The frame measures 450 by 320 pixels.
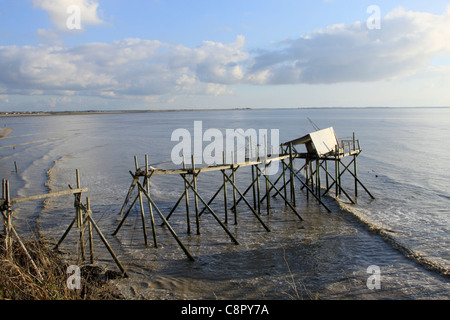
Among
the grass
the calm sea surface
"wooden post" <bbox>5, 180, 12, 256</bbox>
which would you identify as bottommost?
the calm sea surface

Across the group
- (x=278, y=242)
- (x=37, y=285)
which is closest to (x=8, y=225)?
(x=37, y=285)

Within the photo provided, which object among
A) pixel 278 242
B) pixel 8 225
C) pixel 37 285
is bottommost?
pixel 278 242

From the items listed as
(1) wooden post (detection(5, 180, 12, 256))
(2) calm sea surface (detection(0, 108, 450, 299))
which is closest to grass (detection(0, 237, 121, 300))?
(1) wooden post (detection(5, 180, 12, 256))

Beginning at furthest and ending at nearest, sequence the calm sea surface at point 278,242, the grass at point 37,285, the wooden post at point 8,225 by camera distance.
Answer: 1. the calm sea surface at point 278,242
2. the wooden post at point 8,225
3. the grass at point 37,285

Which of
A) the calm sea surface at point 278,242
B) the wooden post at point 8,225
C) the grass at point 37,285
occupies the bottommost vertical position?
the calm sea surface at point 278,242

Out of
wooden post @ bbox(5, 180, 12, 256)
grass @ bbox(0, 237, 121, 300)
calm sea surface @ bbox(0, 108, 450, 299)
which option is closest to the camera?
grass @ bbox(0, 237, 121, 300)

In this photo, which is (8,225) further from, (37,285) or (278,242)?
(278,242)

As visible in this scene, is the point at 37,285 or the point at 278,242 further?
the point at 278,242

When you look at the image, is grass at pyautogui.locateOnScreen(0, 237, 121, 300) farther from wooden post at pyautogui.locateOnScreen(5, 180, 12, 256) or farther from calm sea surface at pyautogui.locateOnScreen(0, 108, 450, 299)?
calm sea surface at pyautogui.locateOnScreen(0, 108, 450, 299)

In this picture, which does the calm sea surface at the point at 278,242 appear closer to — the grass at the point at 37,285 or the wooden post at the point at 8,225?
the grass at the point at 37,285

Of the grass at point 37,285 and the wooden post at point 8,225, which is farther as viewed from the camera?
the wooden post at point 8,225

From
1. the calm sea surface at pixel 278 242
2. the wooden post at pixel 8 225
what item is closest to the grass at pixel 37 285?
the wooden post at pixel 8 225

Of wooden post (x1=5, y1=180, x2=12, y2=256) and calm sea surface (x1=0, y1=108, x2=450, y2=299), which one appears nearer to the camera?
wooden post (x1=5, y1=180, x2=12, y2=256)

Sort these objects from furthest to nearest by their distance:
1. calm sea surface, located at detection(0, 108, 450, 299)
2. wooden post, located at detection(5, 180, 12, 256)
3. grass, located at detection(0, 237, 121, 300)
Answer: calm sea surface, located at detection(0, 108, 450, 299) < wooden post, located at detection(5, 180, 12, 256) < grass, located at detection(0, 237, 121, 300)
